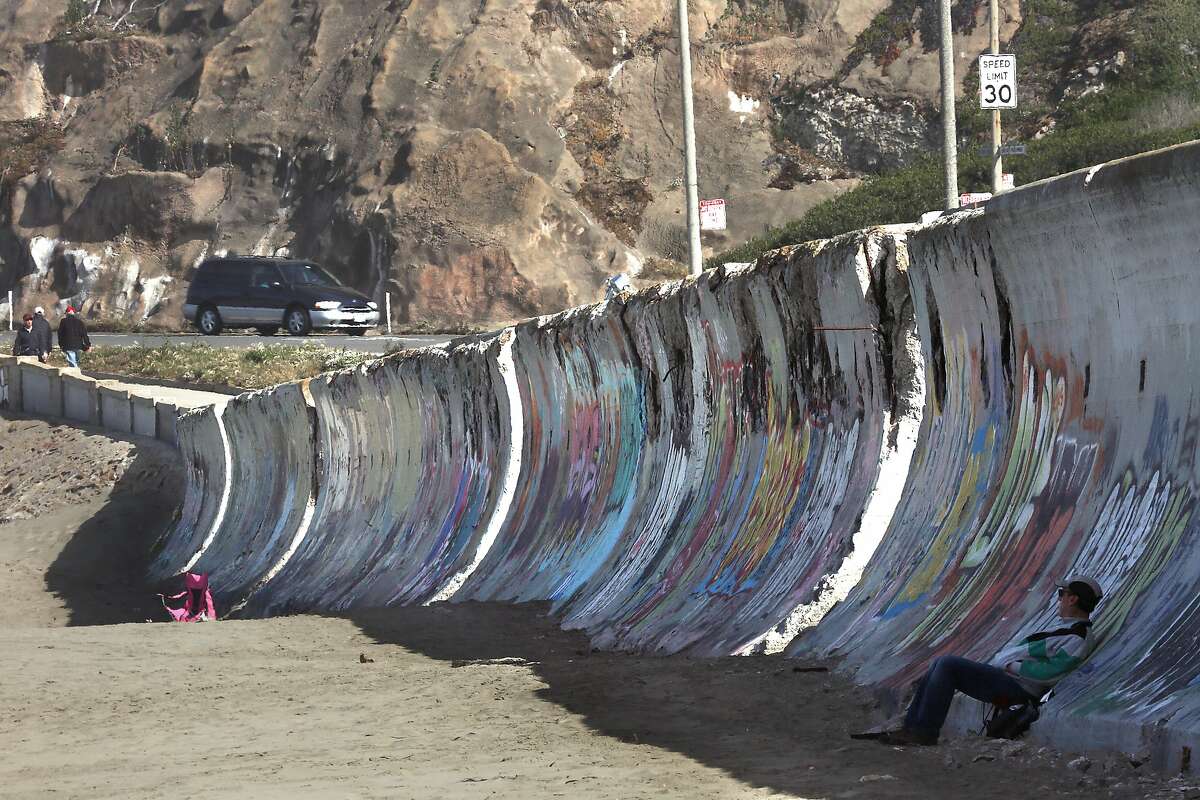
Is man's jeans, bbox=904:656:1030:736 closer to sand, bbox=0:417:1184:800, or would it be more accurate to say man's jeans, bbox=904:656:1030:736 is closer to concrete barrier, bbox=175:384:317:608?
sand, bbox=0:417:1184:800

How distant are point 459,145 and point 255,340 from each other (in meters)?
9.55

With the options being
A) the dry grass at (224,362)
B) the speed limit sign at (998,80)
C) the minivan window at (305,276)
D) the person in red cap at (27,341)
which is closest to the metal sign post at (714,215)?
the speed limit sign at (998,80)

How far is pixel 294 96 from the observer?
5006 centimetres

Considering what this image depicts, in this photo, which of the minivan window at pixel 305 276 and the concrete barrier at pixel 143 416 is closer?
the concrete barrier at pixel 143 416

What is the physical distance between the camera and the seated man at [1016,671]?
5461 millimetres

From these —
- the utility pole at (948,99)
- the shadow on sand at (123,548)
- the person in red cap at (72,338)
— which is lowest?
the shadow on sand at (123,548)

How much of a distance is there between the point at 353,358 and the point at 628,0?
73.5ft

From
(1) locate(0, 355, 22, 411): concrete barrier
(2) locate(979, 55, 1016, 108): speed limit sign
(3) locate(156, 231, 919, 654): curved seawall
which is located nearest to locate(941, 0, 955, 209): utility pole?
(2) locate(979, 55, 1016, 108): speed limit sign

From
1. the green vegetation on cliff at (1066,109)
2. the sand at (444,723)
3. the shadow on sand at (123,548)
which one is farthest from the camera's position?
the green vegetation on cliff at (1066,109)

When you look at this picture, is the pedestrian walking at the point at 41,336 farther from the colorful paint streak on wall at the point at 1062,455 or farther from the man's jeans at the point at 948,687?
the man's jeans at the point at 948,687

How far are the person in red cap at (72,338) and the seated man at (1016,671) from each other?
3115 cm

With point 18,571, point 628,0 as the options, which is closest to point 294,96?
point 628,0

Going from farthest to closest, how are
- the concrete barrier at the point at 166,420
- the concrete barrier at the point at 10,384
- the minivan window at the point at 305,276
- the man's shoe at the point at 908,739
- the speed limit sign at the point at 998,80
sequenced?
the minivan window at the point at 305,276, the concrete barrier at the point at 10,384, the concrete barrier at the point at 166,420, the speed limit sign at the point at 998,80, the man's shoe at the point at 908,739

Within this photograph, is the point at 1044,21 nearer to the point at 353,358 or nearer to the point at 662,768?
the point at 353,358
